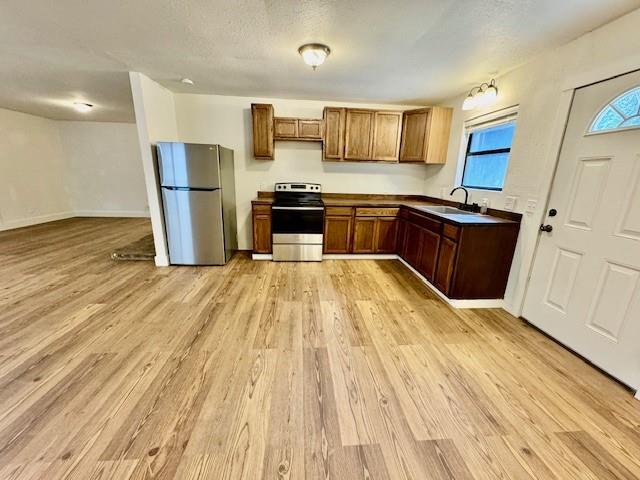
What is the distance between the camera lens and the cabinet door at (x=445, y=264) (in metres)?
2.61

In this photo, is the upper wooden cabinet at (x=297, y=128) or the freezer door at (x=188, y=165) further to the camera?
the upper wooden cabinet at (x=297, y=128)

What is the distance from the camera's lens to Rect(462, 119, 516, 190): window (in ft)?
9.32

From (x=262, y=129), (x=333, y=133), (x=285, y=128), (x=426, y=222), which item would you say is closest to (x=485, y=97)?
(x=426, y=222)

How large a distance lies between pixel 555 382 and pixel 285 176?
379 centimetres

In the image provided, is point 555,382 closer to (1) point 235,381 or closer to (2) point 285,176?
(1) point 235,381

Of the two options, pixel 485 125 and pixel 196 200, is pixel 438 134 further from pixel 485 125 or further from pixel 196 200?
pixel 196 200

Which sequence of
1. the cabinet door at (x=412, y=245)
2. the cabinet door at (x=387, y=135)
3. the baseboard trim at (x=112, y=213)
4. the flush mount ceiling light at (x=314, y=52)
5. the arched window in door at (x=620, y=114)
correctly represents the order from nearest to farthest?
1. the arched window in door at (x=620, y=114)
2. the flush mount ceiling light at (x=314, y=52)
3. the cabinet door at (x=412, y=245)
4. the cabinet door at (x=387, y=135)
5. the baseboard trim at (x=112, y=213)

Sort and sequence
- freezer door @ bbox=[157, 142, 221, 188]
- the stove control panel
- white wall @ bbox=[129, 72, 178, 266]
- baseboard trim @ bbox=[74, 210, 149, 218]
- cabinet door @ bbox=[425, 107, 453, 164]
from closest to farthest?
white wall @ bbox=[129, 72, 178, 266], freezer door @ bbox=[157, 142, 221, 188], cabinet door @ bbox=[425, 107, 453, 164], the stove control panel, baseboard trim @ bbox=[74, 210, 149, 218]

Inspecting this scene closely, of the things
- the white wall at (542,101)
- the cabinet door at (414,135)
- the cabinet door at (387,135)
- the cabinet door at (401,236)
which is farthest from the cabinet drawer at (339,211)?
the white wall at (542,101)

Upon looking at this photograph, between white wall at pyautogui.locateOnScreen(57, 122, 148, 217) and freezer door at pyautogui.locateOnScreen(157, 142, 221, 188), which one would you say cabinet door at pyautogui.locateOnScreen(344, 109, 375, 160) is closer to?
freezer door at pyautogui.locateOnScreen(157, 142, 221, 188)

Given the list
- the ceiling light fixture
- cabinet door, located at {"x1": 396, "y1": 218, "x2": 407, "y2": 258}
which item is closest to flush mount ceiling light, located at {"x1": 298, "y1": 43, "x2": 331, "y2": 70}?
cabinet door, located at {"x1": 396, "y1": 218, "x2": 407, "y2": 258}

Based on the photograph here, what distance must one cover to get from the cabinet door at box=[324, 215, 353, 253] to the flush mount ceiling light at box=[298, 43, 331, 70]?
2.00 m

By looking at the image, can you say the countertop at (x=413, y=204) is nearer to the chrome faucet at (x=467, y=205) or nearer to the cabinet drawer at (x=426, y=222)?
the cabinet drawer at (x=426, y=222)

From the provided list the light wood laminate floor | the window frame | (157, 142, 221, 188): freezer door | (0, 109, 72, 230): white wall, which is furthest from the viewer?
(0, 109, 72, 230): white wall
